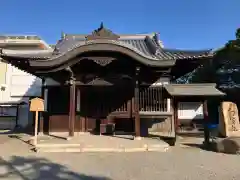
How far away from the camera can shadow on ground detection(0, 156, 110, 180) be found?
485cm

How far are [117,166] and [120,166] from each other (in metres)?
0.08

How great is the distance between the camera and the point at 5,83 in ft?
68.7

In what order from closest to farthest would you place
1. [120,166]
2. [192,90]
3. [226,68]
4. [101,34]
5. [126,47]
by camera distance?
[120,166]
[126,47]
[101,34]
[192,90]
[226,68]

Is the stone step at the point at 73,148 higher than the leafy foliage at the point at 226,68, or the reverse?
the leafy foliage at the point at 226,68

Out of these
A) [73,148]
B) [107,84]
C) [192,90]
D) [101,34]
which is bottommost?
[73,148]

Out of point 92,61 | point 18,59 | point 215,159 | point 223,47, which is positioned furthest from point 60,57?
point 223,47

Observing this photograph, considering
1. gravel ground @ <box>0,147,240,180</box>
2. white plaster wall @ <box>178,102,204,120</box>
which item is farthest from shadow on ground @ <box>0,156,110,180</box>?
white plaster wall @ <box>178,102,204,120</box>

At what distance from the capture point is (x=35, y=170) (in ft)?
17.5

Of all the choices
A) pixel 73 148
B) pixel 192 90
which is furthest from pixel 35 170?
pixel 192 90

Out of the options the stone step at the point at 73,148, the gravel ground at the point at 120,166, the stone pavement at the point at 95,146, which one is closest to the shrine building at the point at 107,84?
the stone pavement at the point at 95,146

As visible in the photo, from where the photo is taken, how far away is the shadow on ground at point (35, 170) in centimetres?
485

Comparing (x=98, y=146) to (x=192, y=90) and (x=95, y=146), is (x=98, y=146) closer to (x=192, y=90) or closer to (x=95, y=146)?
(x=95, y=146)

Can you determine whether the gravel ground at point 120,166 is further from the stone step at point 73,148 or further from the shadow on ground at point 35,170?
the stone step at point 73,148

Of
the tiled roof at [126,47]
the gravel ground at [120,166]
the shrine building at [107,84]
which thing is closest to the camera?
the gravel ground at [120,166]
